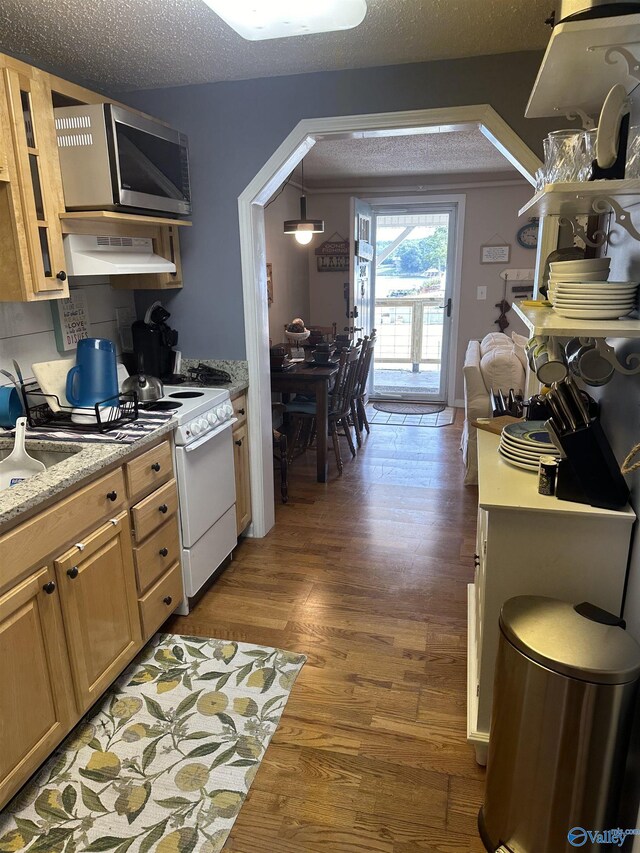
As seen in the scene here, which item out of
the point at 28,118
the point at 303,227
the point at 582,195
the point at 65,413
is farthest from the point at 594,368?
the point at 303,227

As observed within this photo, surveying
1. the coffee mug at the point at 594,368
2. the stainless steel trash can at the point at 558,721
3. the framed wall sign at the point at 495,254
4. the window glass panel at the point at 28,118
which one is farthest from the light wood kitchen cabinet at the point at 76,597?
the framed wall sign at the point at 495,254

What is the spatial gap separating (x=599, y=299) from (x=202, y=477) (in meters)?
1.81

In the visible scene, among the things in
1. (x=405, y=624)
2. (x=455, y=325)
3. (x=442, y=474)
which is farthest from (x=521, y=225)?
(x=405, y=624)

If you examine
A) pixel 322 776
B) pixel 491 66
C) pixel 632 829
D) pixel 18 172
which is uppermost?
pixel 491 66

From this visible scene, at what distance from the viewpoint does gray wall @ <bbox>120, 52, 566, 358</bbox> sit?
2463mm

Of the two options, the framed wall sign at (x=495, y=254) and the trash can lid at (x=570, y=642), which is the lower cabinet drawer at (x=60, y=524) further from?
the framed wall sign at (x=495, y=254)

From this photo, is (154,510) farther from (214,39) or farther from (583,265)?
(214,39)

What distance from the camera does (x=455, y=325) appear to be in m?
6.36

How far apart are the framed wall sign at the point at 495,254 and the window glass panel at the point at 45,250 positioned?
4938mm

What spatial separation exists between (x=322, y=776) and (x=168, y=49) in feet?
9.15

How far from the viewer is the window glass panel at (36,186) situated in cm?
207

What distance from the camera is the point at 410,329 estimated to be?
6.94 m

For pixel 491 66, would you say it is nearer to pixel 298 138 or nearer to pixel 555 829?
pixel 298 138

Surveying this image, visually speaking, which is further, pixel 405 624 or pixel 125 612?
pixel 405 624
